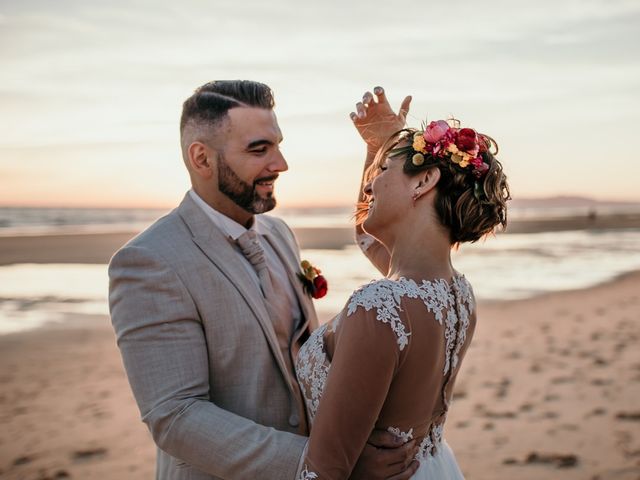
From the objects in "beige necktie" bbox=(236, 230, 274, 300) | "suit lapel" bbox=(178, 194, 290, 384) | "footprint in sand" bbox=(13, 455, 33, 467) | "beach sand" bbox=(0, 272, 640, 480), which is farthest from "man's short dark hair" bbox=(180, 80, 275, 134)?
"footprint in sand" bbox=(13, 455, 33, 467)

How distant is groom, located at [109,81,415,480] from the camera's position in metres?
2.47

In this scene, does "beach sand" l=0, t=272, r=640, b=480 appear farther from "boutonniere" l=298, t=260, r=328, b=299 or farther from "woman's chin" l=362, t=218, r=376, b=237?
"woman's chin" l=362, t=218, r=376, b=237

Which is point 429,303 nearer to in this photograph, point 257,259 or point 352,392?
point 352,392

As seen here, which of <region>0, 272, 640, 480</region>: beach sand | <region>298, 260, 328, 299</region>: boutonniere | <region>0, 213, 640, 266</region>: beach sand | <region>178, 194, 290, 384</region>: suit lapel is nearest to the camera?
<region>178, 194, 290, 384</region>: suit lapel

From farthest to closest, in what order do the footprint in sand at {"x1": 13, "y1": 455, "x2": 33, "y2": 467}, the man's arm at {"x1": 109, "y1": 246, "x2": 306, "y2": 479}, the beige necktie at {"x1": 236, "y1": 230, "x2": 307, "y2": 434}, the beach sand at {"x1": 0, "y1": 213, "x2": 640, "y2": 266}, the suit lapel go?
1. the beach sand at {"x1": 0, "y1": 213, "x2": 640, "y2": 266}
2. the footprint in sand at {"x1": 13, "y1": 455, "x2": 33, "y2": 467}
3. the beige necktie at {"x1": 236, "y1": 230, "x2": 307, "y2": 434}
4. the suit lapel
5. the man's arm at {"x1": 109, "y1": 246, "x2": 306, "y2": 479}

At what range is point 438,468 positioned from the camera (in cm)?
267

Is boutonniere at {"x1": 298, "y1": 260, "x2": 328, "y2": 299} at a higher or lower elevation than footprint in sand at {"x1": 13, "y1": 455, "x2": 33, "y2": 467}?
higher

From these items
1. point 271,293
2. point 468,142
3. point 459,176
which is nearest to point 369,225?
point 459,176

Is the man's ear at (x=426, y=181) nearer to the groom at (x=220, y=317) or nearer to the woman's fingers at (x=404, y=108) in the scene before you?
the woman's fingers at (x=404, y=108)

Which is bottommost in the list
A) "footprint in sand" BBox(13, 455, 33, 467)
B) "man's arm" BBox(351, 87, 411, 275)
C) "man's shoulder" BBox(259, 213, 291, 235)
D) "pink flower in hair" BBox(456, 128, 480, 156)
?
"footprint in sand" BBox(13, 455, 33, 467)

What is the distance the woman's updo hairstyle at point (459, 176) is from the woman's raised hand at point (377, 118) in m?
0.52

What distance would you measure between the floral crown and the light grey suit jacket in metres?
0.93

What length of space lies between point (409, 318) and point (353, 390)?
322mm

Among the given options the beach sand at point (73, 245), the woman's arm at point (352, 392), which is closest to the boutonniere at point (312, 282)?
the woman's arm at point (352, 392)
